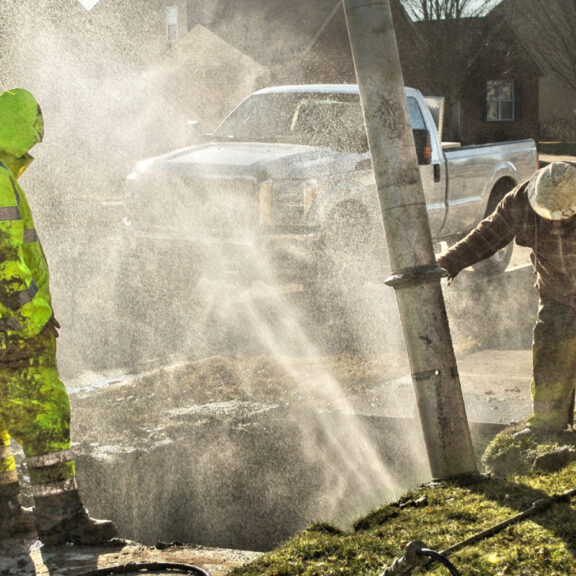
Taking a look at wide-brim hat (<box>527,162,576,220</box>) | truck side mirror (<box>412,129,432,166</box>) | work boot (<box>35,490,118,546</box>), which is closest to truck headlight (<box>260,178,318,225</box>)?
truck side mirror (<box>412,129,432,166</box>)

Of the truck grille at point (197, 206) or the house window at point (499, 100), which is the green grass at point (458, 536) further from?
the house window at point (499, 100)

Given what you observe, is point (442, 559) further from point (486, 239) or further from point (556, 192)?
point (486, 239)

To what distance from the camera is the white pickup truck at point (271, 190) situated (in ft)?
29.2

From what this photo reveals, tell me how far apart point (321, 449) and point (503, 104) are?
1419 inches

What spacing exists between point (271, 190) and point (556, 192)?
15.0ft

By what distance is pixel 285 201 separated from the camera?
8898 mm

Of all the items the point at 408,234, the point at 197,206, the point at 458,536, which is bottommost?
the point at 458,536

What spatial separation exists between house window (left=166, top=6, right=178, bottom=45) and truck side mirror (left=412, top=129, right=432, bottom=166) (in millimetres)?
28675

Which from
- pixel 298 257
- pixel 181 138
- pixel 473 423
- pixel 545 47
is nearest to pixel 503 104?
pixel 545 47

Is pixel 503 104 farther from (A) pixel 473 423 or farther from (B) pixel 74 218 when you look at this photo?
(A) pixel 473 423

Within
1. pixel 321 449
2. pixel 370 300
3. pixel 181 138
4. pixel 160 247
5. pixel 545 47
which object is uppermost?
pixel 545 47

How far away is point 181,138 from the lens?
58.6ft

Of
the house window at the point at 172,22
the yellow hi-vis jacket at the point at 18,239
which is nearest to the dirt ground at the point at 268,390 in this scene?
the yellow hi-vis jacket at the point at 18,239

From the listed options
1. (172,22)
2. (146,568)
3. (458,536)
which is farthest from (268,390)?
(172,22)
